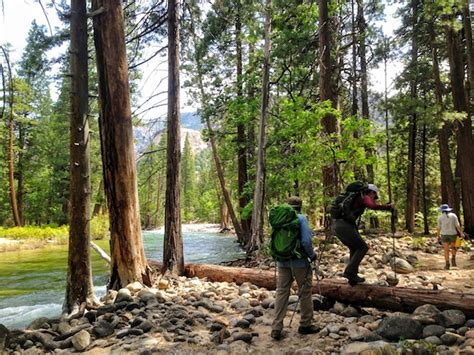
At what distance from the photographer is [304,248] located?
16.6 ft

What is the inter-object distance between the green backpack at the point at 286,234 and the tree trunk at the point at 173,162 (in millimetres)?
4281

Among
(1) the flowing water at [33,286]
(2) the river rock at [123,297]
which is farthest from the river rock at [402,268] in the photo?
(1) the flowing water at [33,286]

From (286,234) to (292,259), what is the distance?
0.33m

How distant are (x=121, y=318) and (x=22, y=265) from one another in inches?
506

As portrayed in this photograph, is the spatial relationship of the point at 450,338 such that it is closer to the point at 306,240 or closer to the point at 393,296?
the point at 393,296

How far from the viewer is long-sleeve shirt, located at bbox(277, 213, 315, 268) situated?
16.5ft

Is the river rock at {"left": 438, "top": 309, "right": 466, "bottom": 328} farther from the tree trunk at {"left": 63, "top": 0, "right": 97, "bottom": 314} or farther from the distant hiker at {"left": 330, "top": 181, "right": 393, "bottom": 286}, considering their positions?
the tree trunk at {"left": 63, "top": 0, "right": 97, "bottom": 314}

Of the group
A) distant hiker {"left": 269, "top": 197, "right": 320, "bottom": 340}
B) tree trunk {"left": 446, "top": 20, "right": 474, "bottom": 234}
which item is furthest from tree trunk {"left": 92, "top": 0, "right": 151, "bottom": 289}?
tree trunk {"left": 446, "top": 20, "right": 474, "bottom": 234}

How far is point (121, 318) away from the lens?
5.86 metres

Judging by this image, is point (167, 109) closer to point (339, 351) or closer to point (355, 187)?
point (355, 187)

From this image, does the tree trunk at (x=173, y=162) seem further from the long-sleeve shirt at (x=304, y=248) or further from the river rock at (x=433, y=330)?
the river rock at (x=433, y=330)

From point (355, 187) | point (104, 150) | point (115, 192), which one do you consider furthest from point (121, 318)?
point (355, 187)

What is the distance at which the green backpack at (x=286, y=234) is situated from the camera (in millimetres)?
5051

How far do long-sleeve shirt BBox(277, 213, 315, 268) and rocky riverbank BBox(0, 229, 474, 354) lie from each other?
0.90 meters
